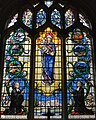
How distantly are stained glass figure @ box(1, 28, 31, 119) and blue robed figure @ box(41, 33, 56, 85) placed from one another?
1.40 feet

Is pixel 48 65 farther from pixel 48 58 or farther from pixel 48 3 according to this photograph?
pixel 48 3

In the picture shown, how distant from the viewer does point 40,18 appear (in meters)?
10.6

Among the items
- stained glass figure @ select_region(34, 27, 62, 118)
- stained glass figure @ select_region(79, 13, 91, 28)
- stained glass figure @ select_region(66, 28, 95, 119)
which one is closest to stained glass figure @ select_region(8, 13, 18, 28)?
stained glass figure @ select_region(34, 27, 62, 118)

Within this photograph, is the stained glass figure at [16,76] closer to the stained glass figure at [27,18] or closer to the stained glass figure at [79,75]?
the stained glass figure at [27,18]

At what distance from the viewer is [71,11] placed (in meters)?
10.7

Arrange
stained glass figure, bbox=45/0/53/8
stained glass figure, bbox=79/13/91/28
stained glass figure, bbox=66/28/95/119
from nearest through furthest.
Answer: stained glass figure, bbox=66/28/95/119 < stained glass figure, bbox=79/13/91/28 < stained glass figure, bbox=45/0/53/8

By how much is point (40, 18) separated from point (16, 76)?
2026 millimetres

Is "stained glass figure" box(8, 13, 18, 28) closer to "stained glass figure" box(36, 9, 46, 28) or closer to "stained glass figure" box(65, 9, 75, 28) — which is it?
"stained glass figure" box(36, 9, 46, 28)

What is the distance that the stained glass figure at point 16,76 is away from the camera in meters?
9.20

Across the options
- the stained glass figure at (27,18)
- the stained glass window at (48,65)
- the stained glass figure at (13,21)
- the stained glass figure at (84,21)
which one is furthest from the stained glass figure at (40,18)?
the stained glass figure at (84,21)

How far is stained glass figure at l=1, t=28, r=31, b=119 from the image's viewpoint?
9195mm

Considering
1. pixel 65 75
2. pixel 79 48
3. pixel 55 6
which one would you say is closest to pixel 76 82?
pixel 65 75

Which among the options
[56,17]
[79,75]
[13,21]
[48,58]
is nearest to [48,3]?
[56,17]

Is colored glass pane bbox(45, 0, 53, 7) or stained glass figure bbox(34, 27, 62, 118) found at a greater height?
colored glass pane bbox(45, 0, 53, 7)
